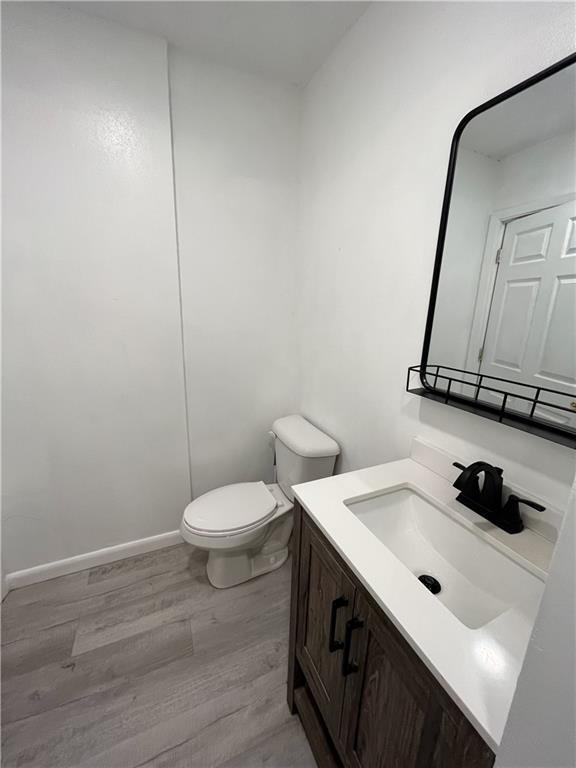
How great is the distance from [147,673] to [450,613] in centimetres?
128

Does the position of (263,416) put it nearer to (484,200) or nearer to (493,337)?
(493,337)

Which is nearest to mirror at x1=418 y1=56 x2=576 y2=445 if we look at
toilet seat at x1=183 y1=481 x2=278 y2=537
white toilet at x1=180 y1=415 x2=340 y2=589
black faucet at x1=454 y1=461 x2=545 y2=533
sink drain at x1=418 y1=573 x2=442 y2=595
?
black faucet at x1=454 y1=461 x2=545 y2=533

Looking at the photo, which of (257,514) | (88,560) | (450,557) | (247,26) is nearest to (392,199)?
(247,26)

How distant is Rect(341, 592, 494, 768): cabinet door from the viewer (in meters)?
0.48

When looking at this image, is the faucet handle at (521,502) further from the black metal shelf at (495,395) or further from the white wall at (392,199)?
the black metal shelf at (495,395)

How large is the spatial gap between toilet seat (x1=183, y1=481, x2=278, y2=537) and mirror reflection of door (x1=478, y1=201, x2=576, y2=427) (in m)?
1.15

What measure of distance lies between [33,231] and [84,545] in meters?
1.55

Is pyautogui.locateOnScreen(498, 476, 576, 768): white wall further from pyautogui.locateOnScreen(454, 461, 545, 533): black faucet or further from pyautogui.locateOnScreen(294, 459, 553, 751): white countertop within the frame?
pyautogui.locateOnScreen(454, 461, 545, 533): black faucet

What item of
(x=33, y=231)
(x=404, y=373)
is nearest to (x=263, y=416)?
(x=404, y=373)

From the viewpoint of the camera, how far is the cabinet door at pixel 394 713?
48cm

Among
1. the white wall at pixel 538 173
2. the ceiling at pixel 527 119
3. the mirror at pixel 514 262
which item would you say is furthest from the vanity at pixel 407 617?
the ceiling at pixel 527 119

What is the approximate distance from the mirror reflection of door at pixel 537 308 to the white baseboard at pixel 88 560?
1.88 metres

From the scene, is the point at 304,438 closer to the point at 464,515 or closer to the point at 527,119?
the point at 464,515

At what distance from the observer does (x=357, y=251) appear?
4.28 feet
